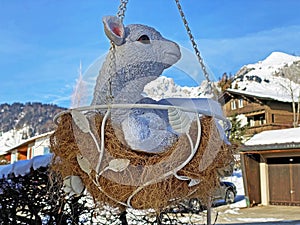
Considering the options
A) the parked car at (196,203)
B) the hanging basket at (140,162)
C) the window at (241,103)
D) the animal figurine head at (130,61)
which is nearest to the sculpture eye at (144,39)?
the animal figurine head at (130,61)

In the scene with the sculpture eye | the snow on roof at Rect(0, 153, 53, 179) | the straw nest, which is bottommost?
the straw nest

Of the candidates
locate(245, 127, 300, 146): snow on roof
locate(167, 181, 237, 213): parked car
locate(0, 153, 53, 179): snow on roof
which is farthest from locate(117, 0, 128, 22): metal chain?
locate(245, 127, 300, 146): snow on roof

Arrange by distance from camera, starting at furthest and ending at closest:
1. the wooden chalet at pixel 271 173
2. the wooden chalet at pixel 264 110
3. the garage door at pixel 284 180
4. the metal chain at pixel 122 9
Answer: the wooden chalet at pixel 264 110 < the garage door at pixel 284 180 < the wooden chalet at pixel 271 173 < the metal chain at pixel 122 9

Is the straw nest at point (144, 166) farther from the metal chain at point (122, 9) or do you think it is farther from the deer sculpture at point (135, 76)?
the metal chain at point (122, 9)

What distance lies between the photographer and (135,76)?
1598mm

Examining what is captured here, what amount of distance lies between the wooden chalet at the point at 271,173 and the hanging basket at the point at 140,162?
10275 millimetres

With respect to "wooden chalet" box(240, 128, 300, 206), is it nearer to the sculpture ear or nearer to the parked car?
the parked car

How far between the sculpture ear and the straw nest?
32cm

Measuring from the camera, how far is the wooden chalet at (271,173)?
11883 millimetres

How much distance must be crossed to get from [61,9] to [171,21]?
1.09 metres

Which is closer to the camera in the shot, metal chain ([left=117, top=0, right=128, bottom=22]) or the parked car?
metal chain ([left=117, top=0, right=128, bottom=22])

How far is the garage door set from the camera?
12031mm

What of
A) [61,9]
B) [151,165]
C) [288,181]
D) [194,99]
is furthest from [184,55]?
[288,181]

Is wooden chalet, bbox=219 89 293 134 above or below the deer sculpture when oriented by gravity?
above
